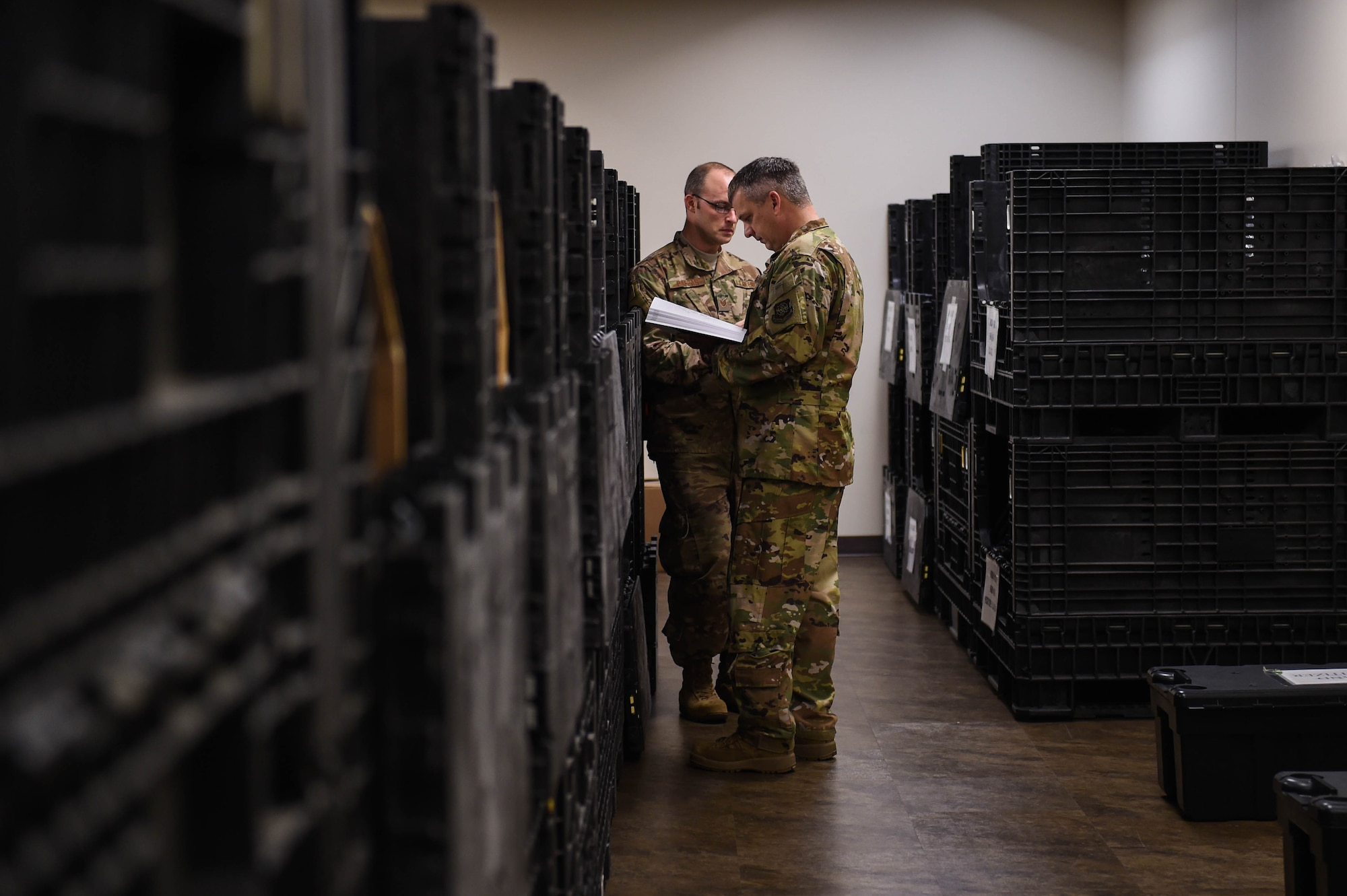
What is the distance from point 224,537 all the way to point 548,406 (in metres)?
0.79

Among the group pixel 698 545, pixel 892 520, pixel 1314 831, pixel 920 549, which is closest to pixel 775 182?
pixel 698 545

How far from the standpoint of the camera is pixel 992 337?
4.36 m

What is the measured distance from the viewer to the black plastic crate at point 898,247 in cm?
686

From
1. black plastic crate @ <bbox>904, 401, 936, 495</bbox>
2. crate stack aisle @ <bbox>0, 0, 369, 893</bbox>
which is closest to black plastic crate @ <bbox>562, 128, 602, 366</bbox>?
crate stack aisle @ <bbox>0, 0, 369, 893</bbox>

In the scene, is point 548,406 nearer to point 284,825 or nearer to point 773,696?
point 284,825

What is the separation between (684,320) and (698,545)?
2.63 feet

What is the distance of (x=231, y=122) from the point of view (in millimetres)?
618

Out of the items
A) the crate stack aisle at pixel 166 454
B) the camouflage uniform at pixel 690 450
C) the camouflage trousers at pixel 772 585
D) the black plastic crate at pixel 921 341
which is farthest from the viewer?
the black plastic crate at pixel 921 341

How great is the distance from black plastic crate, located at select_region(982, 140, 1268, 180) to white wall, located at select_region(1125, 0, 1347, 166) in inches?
7.2

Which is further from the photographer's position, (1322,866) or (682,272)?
(682,272)

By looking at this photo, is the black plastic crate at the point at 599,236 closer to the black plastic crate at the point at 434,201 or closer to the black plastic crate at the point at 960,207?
the black plastic crate at the point at 434,201

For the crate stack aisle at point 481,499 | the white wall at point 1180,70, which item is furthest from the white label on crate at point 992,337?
the crate stack aisle at point 481,499

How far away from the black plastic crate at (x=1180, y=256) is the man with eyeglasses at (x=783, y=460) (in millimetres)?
716

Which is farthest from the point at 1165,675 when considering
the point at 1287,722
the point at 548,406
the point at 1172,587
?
the point at 548,406
